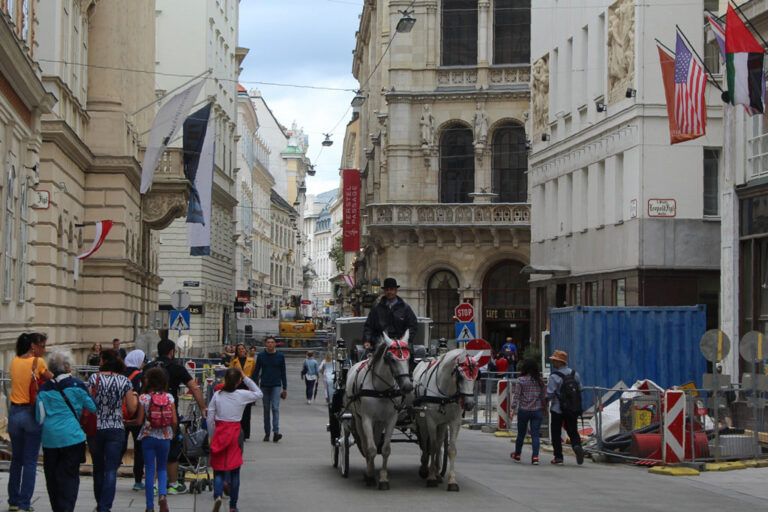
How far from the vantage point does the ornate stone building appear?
58.0 meters

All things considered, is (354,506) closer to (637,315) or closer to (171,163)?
(637,315)

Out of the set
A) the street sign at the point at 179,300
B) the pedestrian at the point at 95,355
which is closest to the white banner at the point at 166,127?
the pedestrian at the point at 95,355

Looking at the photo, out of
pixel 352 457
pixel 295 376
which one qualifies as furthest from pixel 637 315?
pixel 295 376

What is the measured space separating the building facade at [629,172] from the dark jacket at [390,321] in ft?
60.2

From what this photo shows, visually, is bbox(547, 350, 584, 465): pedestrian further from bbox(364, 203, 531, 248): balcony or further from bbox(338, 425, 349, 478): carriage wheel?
bbox(364, 203, 531, 248): balcony

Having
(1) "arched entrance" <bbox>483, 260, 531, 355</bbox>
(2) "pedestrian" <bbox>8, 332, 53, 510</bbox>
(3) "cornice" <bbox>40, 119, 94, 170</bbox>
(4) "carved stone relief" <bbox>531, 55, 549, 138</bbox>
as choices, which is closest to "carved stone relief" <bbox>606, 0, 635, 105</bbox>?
(4) "carved stone relief" <bbox>531, 55, 549, 138</bbox>

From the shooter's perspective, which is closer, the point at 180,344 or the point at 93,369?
the point at 93,369

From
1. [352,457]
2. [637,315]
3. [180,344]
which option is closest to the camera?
[352,457]

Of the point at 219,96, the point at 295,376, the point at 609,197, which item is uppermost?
the point at 219,96

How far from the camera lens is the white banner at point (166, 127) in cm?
3139

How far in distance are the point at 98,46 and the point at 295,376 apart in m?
30.0

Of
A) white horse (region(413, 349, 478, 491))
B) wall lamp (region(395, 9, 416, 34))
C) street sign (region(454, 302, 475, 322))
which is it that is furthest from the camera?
wall lamp (region(395, 9, 416, 34))

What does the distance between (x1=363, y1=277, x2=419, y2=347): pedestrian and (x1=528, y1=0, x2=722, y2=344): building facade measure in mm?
18368

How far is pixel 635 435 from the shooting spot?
20359 mm
